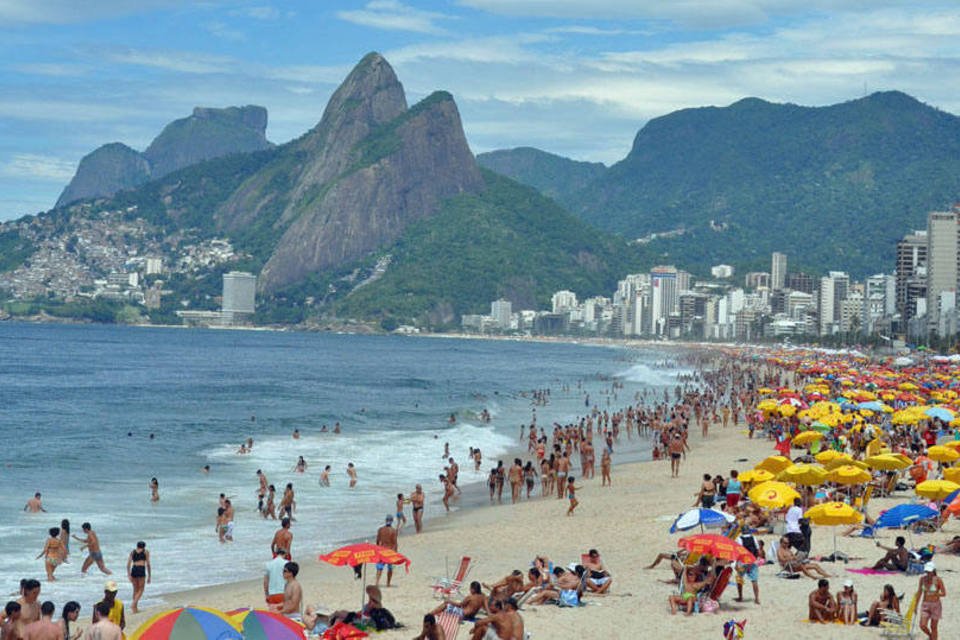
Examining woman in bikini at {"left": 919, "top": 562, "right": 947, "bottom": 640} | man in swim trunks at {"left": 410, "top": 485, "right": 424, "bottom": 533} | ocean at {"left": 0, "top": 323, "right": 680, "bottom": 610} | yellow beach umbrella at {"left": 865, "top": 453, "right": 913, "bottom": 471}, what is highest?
yellow beach umbrella at {"left": 865, "top": 453, "right": 913, "bottom": 471}

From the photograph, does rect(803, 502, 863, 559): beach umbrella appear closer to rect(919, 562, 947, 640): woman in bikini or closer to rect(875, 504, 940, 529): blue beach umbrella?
rect(875, 504, 940, 529): blue beach umbrella

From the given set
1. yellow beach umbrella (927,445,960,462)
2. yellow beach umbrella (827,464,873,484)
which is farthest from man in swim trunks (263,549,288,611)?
yellow beach umbrella (927,445,960,462)

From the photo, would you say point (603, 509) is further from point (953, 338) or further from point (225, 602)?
point (953, 338)

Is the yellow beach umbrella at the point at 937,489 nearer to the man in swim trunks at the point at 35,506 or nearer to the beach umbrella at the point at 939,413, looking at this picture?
the beach umbrella at the point at 939,413

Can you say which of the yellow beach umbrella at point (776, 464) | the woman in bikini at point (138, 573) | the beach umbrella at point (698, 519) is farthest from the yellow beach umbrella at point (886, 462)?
the woman in bikini at point (138, 573)

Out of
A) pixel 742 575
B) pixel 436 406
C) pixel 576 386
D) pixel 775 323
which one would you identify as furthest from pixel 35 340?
pixel 742 575

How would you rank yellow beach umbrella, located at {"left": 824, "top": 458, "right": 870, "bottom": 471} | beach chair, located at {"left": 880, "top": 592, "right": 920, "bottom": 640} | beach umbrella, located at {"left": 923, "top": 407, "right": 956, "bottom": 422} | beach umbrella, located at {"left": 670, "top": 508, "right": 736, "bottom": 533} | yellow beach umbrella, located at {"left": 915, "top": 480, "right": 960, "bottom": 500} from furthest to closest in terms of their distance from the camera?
beach umbrella, located at {"left": 923, "top": 407, "right": 956, "bottom": 422}, yellow beach umbrella, located at {"left": 824, "top": 458, "right": 870, "bottom": 471}, yellow beach umbrella, located at {"left": 915, "top": 480, "right": 960, "bottom": 500}, beach umbrella, located at {"left": 670, "top": 508, "right": 736, "bottom": 533}, beach chair, located at {"left": 880, "top": 592, "right": 920, "bottom": 640}

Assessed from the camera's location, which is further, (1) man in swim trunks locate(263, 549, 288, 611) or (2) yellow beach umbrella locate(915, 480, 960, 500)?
(2) yellow beach umbrella locate(915, 480, 960, 500)

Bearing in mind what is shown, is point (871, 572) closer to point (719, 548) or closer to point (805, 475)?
point (719, 548)
